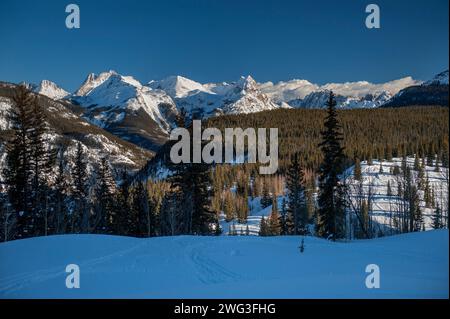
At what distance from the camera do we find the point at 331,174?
27625 millimetres

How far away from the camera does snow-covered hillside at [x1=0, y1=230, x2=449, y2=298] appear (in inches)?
372

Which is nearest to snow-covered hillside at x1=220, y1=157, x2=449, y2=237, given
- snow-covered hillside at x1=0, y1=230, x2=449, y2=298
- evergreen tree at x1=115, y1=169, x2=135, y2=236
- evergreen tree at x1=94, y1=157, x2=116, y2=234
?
evergreen tree at x1=115, y1=169, x2=135, y2=236

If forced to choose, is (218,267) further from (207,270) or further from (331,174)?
(331,174)

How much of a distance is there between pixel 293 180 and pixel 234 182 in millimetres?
83565

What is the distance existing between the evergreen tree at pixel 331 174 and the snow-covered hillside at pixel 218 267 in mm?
9955

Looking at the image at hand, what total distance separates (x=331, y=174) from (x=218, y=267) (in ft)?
56.0

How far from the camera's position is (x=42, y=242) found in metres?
16.2

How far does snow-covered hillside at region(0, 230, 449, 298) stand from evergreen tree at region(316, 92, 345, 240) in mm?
9955

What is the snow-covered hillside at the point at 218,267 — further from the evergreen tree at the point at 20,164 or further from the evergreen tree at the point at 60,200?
the evergreen tree at the point at 60,200

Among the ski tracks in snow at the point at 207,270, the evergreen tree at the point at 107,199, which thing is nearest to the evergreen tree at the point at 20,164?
the evergreen tree at the point at 107,199

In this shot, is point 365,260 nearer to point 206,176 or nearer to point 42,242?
point 42,242

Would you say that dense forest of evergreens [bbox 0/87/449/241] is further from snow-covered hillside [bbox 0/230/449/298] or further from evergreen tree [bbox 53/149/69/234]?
snow-covered hillside [bbox 0/230/449/298]

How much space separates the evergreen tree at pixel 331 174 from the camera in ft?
88.7
